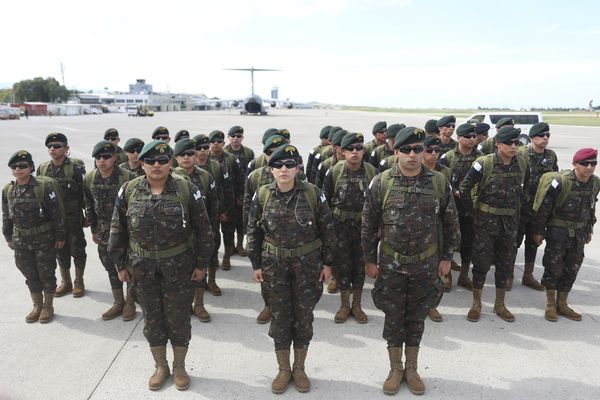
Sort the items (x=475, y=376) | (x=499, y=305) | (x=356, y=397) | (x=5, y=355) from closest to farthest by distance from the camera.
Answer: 1. (x=356, y=397)
2. (x=475, y=376)
3. (x=5, y=355)
4. (x=499, y=305)

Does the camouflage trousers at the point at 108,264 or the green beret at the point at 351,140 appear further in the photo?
the camouflage trousers at the point at 108,264

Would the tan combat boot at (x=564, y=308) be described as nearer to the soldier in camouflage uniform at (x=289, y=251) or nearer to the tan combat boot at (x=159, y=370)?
the soldier in camouflage uniform at (x=289, y=251)

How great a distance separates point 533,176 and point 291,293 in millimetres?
3998

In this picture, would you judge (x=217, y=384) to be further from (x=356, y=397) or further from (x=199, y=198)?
(x=199, y=198)

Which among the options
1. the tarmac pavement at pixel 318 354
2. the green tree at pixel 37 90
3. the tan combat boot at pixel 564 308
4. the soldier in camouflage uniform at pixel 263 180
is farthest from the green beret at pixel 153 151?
the green tree at pixel 37 90

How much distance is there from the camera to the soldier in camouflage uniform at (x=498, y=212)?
4.49 m

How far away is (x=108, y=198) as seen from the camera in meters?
4.64

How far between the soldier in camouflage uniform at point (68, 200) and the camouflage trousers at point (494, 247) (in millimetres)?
4701

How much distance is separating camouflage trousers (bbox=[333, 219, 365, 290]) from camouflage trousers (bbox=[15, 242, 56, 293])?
3089 mm

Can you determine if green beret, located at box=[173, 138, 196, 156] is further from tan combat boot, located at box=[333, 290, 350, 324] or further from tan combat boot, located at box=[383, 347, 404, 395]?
tan combat boot, located at box=[383, 347, 404, 395]

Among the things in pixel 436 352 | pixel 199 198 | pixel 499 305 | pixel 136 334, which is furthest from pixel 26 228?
pixel 499 305

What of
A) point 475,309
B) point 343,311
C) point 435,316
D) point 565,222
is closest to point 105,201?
point 343,311

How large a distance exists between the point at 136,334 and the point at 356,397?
236 cm

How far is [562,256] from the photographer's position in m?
4.50
